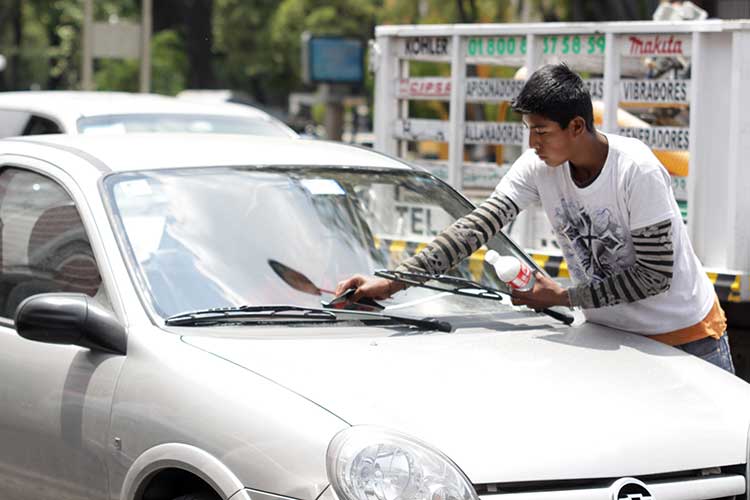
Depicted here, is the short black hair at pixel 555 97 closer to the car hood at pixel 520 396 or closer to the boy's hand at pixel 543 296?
the boy's hand at pixel 543 296

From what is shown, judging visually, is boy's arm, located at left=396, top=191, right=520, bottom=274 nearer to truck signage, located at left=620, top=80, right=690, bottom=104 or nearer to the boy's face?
the boy's face

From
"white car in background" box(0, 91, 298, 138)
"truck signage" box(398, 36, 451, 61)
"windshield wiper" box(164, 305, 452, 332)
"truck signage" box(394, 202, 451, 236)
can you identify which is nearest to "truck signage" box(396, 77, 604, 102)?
"truck signage" box(398, 36, 451, 61)

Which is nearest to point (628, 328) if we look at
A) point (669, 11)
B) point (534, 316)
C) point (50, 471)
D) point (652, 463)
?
point (534, 316)

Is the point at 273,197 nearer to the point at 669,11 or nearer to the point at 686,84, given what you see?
the point at 686,84

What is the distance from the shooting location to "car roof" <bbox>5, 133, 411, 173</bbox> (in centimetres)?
461

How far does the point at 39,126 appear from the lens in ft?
30.5

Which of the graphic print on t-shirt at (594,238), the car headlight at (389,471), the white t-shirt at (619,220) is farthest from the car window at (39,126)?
the car headlight at (389,471)

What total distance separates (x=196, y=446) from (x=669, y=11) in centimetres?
586

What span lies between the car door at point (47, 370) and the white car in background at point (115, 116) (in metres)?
4.29

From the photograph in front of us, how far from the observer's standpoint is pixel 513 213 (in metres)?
4.82

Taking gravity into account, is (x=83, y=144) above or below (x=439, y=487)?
above

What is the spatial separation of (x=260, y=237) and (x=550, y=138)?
99cm

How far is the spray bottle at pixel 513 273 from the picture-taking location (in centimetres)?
437

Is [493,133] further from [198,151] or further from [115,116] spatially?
[198,151]
